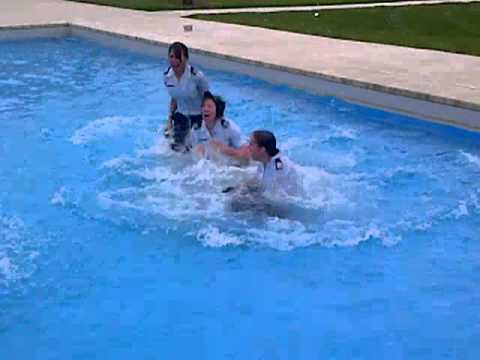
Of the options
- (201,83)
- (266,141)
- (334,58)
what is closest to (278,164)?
(266,141)

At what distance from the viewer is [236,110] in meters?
11.6

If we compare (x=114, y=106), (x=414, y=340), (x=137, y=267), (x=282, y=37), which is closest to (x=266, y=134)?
(x=137, y=267)

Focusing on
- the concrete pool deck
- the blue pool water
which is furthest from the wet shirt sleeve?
the concrete pool deck

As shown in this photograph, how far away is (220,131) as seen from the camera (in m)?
8.03

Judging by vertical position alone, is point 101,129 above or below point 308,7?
below

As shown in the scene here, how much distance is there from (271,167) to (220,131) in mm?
904

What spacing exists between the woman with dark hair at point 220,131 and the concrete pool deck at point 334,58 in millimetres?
2893

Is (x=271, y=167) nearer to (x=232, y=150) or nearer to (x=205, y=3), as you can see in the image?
(x=232, y=150)

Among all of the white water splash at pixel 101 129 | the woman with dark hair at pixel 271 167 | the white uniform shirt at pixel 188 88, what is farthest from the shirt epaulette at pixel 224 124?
the white water splash at pixel 101 129

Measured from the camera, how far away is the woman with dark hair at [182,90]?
8531mm

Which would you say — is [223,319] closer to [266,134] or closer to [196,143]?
[266,134]

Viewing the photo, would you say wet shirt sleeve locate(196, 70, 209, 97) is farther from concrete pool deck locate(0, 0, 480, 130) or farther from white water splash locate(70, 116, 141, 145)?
concrete pool deck locate(0, 0, 480, 130)

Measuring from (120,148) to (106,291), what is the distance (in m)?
3.74

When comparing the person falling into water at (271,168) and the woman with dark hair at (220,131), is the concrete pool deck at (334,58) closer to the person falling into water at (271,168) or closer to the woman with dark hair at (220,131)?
the woman with dark hair at (220,131)
